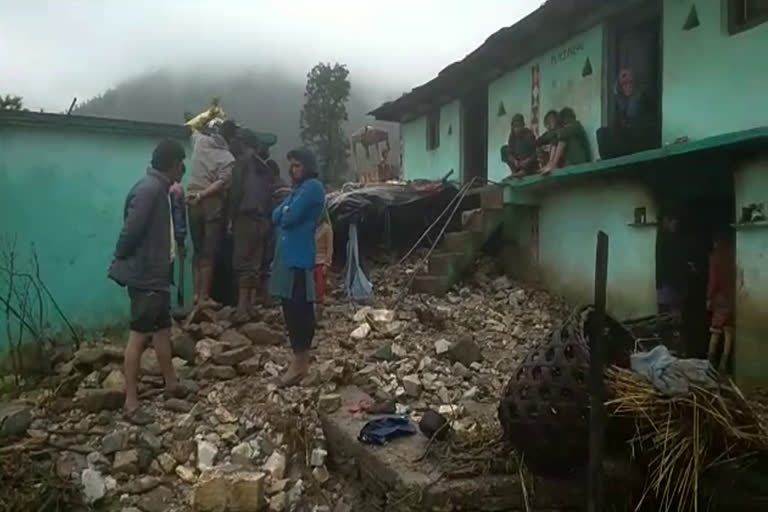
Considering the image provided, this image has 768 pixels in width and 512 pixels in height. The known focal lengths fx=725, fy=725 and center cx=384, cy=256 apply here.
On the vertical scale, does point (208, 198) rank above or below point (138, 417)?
above

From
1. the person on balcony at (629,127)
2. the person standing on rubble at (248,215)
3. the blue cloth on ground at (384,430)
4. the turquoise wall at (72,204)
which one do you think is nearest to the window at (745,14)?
the person on balcony at (629,127)

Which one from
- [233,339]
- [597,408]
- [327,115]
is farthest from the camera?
[327,115]

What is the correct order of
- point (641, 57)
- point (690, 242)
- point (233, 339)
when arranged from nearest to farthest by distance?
1. point (233, 339)
2. point (690, 242)
3. point (641, 57)

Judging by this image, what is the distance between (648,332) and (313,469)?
2.51 m

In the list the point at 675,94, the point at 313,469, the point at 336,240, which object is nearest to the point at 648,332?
the point at 313,469

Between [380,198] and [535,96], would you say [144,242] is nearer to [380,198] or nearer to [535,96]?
[380,198]

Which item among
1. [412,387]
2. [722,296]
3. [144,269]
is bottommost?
[412,387]

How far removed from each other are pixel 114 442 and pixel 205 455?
0.60 metres

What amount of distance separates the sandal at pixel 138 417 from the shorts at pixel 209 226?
2197 millimetres

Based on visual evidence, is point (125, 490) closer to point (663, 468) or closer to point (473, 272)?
point (663, 468)

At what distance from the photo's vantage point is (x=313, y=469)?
4.64m

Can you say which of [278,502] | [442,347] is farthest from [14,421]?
[442,347]

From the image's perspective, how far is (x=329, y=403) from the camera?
500 centimetres

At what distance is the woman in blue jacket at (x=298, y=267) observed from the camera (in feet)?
17.5
